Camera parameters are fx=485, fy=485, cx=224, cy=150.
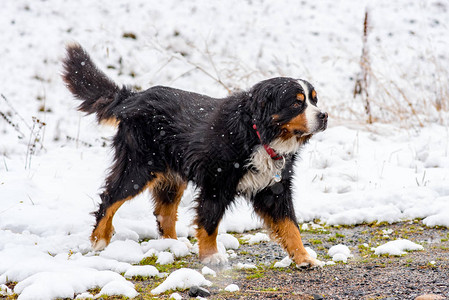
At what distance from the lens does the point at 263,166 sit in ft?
13.3

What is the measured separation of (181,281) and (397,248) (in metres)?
1.95

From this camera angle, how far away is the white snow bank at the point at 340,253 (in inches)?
157

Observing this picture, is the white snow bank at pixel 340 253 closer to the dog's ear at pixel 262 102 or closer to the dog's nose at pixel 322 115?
the dog's nose at pixel 322 115

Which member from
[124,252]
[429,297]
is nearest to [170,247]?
[124,252]

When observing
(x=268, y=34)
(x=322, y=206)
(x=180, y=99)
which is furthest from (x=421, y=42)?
(x=180, y=99)

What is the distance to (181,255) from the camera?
431cm

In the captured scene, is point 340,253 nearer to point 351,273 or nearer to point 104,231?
point 351,273

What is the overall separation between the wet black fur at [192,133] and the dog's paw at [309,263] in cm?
42

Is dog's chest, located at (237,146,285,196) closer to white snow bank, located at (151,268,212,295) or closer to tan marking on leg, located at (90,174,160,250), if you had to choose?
white snow bank, located at (151,268,212,295)

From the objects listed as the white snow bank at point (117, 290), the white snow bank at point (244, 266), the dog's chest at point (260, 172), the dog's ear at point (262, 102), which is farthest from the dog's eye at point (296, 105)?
the white snow bank at point (117, 290)

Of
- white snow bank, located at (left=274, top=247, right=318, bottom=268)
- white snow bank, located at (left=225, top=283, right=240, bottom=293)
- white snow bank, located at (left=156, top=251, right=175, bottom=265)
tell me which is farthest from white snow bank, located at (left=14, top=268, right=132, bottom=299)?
white snow bank, located at (left=274, top=247, right=318, bottom=268)

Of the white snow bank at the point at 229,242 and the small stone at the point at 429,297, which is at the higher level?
the small stone at the point at 429,297

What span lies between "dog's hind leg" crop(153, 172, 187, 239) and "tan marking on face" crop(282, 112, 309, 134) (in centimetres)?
131

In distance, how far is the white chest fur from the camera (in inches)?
159
